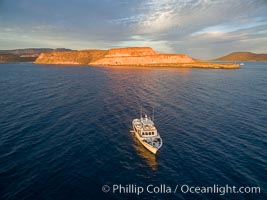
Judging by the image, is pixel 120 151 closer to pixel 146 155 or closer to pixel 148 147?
pixel 146 155

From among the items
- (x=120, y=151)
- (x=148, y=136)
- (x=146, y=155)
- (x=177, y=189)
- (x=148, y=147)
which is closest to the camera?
(x=177, y=189)

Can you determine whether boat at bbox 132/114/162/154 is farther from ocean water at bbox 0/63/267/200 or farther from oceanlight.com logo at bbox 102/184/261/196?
oceanlight.com logo at bbox 102/184/261/196

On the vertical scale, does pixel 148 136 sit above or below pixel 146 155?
above

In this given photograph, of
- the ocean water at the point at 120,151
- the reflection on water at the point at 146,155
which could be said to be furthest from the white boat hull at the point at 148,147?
the ocean water at the point at 120,151

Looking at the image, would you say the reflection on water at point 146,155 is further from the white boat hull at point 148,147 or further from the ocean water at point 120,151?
the white boat hull at point 148,147

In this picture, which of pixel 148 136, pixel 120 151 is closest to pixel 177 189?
pixel 120 151

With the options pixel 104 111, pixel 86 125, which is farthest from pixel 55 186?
pixel 104 111

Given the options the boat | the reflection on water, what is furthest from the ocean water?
the boat
